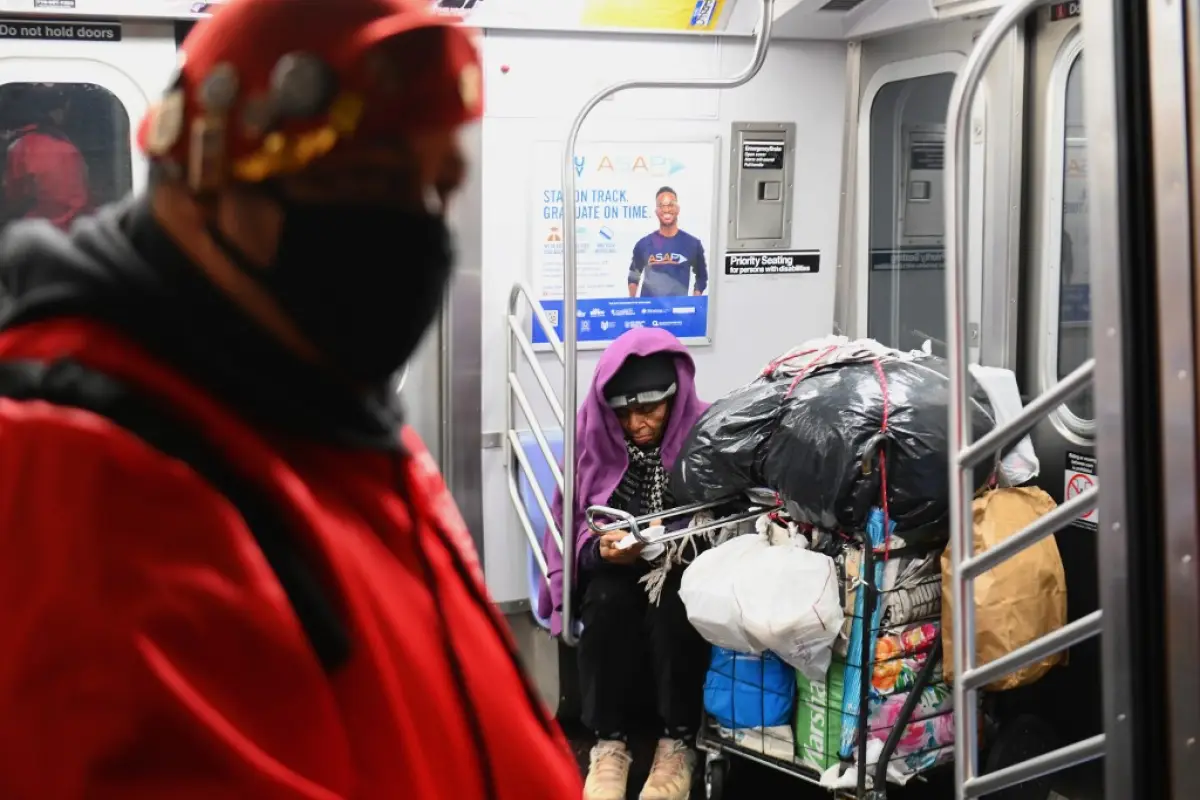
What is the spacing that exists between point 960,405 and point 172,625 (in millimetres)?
1648

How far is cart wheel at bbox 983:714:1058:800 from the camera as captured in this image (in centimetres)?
335

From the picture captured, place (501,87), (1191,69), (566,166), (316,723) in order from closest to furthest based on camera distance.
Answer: (316,723) < (1191,69) < (566,166) < (501,87)

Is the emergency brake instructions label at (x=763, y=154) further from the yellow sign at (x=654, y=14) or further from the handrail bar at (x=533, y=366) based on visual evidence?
the handrail bar at (x=533, y=366)

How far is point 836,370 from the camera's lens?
3.44m

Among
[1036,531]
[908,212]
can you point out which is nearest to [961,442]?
[1036,531]

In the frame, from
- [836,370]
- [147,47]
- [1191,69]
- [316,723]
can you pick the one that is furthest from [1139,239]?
[147,47]

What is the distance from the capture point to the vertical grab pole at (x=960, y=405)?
215cm

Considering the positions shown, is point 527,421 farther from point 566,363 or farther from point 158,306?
point 158,306

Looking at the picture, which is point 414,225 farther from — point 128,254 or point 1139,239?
point 1139,239

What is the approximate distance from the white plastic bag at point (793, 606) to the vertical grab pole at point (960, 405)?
33.7 inches

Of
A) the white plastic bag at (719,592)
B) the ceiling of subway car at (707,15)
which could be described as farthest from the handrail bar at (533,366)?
the ceiling of subway car at (707,15)

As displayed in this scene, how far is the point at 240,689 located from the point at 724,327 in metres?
3.89

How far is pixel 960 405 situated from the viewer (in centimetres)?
217

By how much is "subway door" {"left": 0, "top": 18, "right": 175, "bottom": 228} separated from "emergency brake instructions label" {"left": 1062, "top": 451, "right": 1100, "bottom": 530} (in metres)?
3.05
